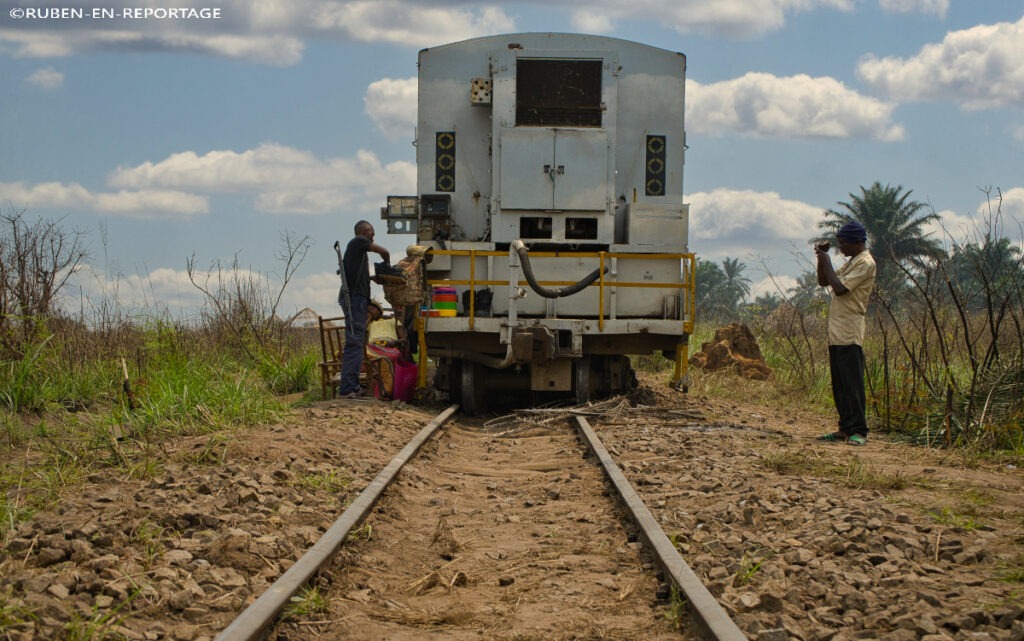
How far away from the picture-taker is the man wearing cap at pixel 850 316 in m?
9.62

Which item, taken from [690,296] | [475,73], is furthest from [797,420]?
[475,73]

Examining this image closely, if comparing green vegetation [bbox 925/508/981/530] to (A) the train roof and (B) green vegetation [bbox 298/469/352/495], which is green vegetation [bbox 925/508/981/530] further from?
(A) the train roof

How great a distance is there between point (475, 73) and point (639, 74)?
6.49 ft

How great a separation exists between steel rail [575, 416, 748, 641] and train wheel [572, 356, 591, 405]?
189 inches

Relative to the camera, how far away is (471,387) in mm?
12594

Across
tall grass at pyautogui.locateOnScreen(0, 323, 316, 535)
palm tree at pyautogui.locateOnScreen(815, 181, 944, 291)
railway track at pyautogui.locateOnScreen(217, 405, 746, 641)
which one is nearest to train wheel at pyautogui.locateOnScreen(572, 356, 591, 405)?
tall grass at pyautogui.locateOnScreen(0, 323, 316, 535)

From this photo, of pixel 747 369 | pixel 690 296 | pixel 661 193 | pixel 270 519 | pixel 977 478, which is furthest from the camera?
pixel 747 369

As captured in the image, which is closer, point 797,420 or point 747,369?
point 797,420

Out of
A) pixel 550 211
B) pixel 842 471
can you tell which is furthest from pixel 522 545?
pixel 550 211

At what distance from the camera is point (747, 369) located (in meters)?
17.2

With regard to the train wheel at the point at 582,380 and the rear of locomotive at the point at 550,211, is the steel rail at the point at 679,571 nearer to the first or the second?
the rear of locomotive at the point at 550,211

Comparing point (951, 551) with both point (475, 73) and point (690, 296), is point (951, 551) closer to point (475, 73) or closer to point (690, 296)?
point (690, 296)

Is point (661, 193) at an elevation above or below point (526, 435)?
above

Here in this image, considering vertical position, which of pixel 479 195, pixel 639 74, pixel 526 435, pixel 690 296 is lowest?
pixel 526 435
